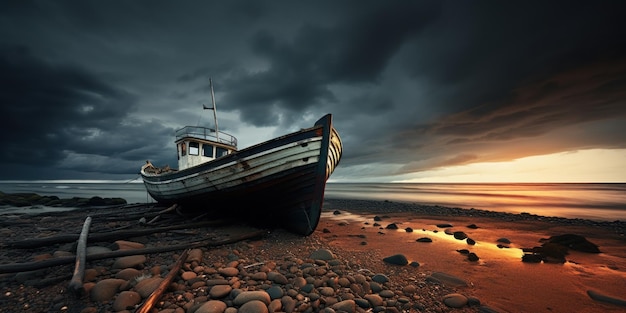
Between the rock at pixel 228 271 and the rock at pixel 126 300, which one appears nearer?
the rock at pixel 126 300

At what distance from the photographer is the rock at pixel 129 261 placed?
521cm

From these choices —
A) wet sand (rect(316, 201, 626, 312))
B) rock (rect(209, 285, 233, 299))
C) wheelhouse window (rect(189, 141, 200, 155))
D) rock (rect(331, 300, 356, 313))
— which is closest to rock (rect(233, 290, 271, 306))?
→ rock (rect(209, 285, 233, 299))

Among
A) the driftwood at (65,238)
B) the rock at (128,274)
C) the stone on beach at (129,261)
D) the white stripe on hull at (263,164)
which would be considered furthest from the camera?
the white stripe on hull at (263,164)

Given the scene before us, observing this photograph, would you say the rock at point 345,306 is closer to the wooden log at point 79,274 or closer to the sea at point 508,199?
the wooden log at point 79,274

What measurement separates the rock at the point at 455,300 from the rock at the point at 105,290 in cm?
584

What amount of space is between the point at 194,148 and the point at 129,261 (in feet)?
27.0

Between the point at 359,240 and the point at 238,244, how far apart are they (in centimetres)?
453

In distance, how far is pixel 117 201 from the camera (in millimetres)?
23234

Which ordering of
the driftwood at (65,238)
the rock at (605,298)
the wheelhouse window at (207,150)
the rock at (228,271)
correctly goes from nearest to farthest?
the rock at (605,298) → the rock at (228,271) → the driftwood at (65,238) → the wheelhouse window at (207,150)

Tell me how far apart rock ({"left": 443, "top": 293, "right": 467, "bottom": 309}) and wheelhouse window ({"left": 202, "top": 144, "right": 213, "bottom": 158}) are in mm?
12397

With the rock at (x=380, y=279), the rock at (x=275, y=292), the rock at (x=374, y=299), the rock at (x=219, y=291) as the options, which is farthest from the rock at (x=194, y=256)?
the rock at (x=380, y=279)

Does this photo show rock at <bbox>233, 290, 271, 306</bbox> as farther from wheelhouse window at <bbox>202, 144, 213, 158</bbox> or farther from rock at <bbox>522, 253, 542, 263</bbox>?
wheelhouse window at <bbox>202, 144, 213, 158</bbox>

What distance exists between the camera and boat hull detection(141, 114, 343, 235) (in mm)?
7391

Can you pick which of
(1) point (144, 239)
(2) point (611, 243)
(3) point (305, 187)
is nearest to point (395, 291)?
(3) point (305, 187)
